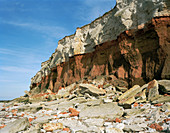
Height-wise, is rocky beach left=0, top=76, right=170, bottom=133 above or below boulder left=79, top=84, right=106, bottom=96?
below

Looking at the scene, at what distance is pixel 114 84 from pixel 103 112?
8055 millimetres

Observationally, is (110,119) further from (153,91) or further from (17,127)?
(153,91)

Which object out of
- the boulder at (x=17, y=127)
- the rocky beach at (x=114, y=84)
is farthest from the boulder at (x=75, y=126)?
the boulder at (x=17, y=127)

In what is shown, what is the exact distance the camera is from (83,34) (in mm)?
23203

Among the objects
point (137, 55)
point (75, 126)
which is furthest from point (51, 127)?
point (137, 55)

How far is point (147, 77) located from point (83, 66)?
413 inches

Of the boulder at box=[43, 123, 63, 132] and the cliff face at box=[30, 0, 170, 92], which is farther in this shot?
the cliff face at box=[30, 0, 170, 92]

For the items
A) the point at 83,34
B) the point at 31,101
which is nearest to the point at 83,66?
the point at 83,34

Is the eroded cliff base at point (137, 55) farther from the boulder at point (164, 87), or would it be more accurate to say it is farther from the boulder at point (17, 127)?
the boulder at point (17, 127)

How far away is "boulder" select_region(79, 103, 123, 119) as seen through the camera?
6.31 m

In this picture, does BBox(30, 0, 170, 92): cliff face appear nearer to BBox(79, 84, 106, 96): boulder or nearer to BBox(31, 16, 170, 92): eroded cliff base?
BBox(31, 16, 170, 92): eroded cliff base

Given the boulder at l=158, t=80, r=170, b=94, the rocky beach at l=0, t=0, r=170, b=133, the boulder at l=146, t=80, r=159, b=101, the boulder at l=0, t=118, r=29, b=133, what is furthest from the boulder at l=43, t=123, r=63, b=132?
the boulder at l=158, t=80, r=170, b=94

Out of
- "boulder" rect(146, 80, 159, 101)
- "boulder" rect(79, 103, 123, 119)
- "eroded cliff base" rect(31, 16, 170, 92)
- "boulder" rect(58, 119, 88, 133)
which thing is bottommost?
"boulder" rect(58, 119, 88, 133)

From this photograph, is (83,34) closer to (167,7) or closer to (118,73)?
(118,73)
